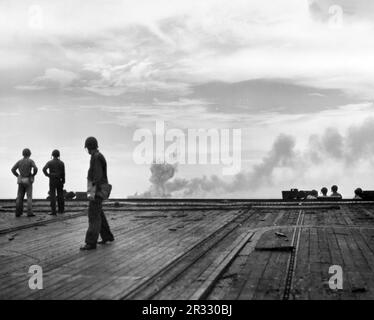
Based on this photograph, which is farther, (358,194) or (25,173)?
(358,194)

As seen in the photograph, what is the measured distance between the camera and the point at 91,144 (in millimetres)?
10109

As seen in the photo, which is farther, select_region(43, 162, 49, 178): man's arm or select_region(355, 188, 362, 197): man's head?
select_region(355, 188, 362, 197): man's head

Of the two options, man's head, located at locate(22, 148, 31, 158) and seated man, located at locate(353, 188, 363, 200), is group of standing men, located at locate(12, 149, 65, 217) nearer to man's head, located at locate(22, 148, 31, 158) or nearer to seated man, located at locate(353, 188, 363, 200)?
man's head, located at locate(22, 148, 31, 158)

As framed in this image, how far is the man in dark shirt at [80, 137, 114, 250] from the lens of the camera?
32.0 feet

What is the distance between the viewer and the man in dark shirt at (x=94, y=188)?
9758 mm

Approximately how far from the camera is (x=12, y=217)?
1639cm

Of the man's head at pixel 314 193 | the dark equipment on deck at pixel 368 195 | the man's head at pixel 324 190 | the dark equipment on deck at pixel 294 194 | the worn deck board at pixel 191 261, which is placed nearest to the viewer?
the worn deck board at pixel 191 261

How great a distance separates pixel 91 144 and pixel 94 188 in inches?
36.7

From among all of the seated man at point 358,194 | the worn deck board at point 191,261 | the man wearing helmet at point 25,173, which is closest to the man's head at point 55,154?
the man wearing helmet at point 25,173

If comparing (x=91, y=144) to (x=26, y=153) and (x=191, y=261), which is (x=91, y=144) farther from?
(x=26, y=153)

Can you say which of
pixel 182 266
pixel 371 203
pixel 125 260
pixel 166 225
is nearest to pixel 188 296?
pixel 182 266

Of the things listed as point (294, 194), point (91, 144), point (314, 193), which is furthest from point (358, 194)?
point (91, 144)

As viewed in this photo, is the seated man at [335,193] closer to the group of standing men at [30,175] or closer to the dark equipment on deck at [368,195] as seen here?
the dark equipment on deck at [368,195]

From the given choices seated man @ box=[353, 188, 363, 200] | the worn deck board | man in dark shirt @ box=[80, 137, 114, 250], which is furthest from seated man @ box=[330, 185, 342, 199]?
man in dark shirt @ box=[80, 137, 114, 250]
